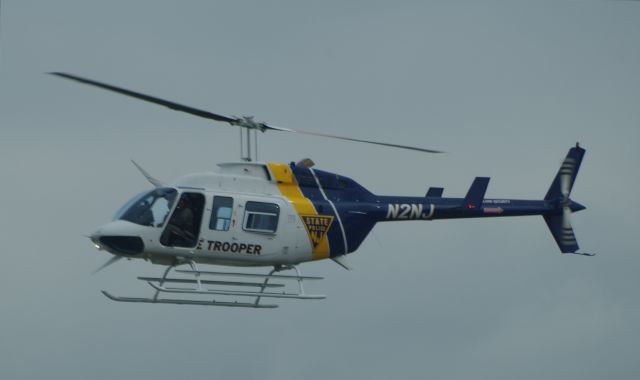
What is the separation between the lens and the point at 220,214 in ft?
75.2

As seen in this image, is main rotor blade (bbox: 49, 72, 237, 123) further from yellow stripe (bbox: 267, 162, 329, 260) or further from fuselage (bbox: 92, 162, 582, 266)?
yellow stripe (bbox: 267, 162, 329, 260)

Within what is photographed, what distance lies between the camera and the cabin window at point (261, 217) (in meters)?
23.1

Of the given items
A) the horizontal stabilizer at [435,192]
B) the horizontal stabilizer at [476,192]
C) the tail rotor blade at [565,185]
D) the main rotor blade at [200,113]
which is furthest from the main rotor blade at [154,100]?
the tail rotor blade at [565,185]

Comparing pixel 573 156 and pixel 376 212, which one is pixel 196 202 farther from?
pixel 573 156

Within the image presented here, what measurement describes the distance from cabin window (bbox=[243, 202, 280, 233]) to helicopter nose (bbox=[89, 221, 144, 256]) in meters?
1.99

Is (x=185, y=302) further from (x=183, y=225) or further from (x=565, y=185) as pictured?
(x=565, y=185)

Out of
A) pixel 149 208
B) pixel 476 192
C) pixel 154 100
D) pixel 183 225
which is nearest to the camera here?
pixel 154 100

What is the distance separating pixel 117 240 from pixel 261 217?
8.74 ft

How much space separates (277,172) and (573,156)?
7.69m

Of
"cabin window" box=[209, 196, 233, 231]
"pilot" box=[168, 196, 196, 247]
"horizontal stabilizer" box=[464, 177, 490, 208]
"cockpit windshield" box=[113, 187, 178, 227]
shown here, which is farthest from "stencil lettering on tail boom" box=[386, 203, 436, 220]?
"cockpit windshield" box=[113, 187, 178, 227]

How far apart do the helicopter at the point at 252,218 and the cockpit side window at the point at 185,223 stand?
0.06ft

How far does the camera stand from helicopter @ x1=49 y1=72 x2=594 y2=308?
2244 cm

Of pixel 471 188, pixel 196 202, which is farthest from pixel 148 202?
pixel 471 188

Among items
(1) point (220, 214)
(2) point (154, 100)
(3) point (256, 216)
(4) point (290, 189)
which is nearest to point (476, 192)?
(4) point (290, 189)
